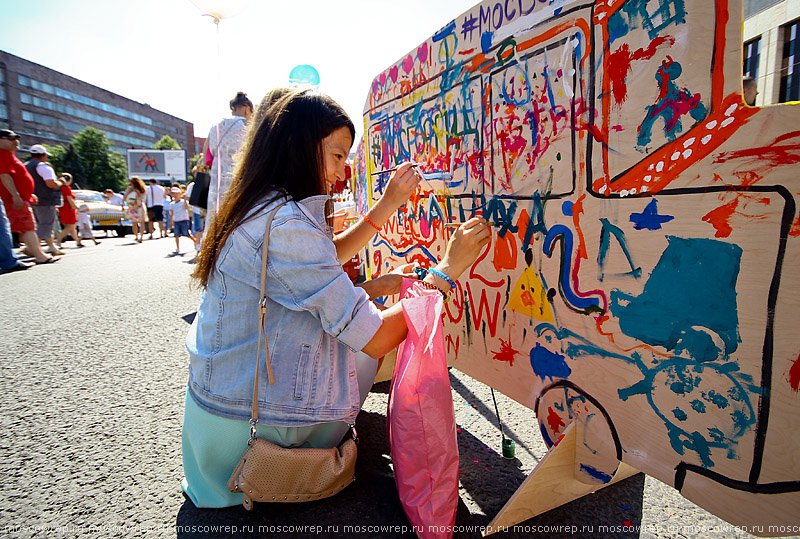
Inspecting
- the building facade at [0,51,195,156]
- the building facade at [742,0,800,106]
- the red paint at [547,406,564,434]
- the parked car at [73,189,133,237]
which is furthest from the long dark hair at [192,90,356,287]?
the building facade at [0,51,195,156]

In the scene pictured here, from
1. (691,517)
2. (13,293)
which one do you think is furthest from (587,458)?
(13,293)

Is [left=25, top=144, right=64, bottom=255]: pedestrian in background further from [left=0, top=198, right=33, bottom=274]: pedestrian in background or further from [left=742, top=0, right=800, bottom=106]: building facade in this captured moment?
[left=742, top=0, right=800, bottom=106]: building facade

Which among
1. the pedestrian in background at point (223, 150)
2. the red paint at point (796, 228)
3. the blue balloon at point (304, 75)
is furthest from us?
the blue balloon at point (304, 75)

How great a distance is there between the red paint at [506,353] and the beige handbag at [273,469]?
730mm

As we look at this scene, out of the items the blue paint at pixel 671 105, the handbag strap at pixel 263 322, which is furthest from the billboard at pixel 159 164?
the blue paint at pixel 671 105

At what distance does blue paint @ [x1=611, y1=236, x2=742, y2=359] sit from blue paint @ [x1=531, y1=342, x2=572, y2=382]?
27 cm

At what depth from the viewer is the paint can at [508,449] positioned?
187cm

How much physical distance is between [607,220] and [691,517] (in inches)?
42.7

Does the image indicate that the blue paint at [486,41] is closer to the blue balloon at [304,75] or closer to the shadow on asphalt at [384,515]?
the shadow on asphalt at [384,515]

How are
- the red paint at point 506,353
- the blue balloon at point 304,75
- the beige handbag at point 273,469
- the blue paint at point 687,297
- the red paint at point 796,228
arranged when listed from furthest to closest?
the blue balloon at point 304,75 → the red paint at point 506,353 → the beige handbag at point 273,469 → the blue paint at point 687,297 → the red paint at point 796,228

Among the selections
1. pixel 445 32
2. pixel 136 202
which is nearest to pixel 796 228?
pixel 445 32

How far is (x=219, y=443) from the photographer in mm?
1389

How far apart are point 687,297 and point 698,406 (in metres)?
0.27

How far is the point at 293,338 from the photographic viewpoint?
138cm
